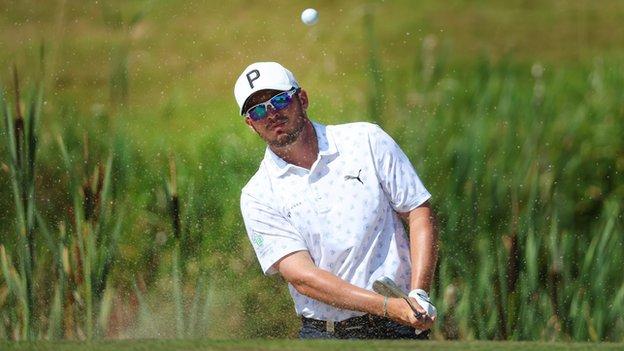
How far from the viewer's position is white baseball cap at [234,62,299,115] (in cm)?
361

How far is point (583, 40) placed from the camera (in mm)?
7754

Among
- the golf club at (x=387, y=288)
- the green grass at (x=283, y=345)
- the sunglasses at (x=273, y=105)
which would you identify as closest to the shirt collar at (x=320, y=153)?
the sunglasses at (x=273, y=105)

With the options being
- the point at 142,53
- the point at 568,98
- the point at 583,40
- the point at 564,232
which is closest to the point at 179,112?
the point at 142,53

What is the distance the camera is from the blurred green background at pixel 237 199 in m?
4.33

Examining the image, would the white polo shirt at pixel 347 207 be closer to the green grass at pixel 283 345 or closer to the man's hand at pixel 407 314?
the man's hand at pixel 407 314

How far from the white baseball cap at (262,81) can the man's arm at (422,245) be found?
44 cm

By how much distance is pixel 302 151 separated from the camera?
143 inches

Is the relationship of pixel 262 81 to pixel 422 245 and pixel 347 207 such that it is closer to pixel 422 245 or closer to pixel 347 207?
pixel 347 207

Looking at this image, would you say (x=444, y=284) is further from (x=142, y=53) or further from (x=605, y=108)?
(x=142, y=53)

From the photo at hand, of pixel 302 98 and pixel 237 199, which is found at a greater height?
pixel 302 98

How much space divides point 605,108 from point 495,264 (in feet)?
4.02

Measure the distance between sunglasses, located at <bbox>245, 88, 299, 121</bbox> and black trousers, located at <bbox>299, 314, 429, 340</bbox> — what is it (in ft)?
1.78

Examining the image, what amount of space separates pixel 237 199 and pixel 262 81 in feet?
3.71

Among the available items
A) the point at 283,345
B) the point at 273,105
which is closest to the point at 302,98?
the point at 273,105
